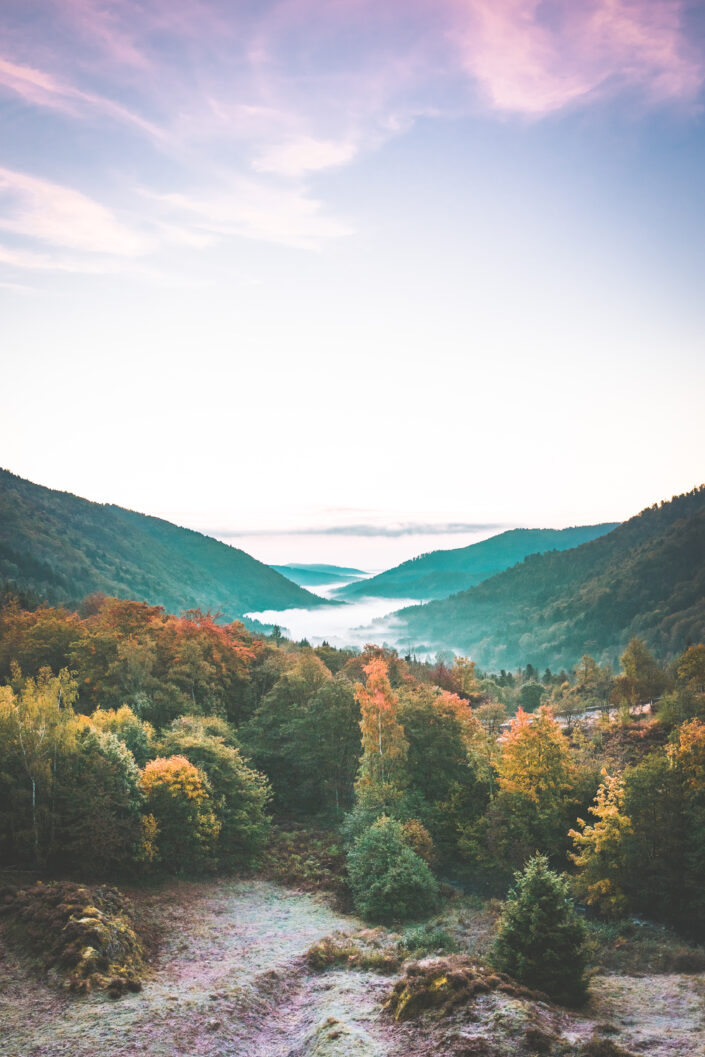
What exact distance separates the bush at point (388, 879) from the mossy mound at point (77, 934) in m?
11.3

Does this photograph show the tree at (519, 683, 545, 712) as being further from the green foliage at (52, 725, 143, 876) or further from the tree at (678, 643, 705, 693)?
the green foliage at (52, 725, 143, 876)

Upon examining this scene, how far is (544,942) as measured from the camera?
16.8 metres

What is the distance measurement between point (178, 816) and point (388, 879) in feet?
37.6

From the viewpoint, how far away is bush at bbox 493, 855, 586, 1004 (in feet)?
53.9

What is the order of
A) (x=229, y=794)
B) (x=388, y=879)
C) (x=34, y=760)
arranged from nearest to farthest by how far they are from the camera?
(x=34, y=760) → (x=388, y=879) → (x=229, y=794)

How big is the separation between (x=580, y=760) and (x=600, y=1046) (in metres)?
31.5

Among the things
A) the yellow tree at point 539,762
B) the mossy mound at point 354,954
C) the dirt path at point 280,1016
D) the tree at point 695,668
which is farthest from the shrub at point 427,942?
the tree at point 695,668

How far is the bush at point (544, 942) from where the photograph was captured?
Answer: 647 inches

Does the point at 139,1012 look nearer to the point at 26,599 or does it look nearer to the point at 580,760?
the point at 580,760

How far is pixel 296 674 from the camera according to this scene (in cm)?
5156

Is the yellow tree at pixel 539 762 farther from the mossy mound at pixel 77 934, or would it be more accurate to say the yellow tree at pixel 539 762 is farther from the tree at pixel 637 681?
the tree at pixel 637 681

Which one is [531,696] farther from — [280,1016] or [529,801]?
[280,1016]


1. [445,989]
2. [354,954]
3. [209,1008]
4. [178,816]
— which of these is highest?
[445,989]

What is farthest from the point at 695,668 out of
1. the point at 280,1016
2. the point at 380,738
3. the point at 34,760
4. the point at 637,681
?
the point at 34,760
